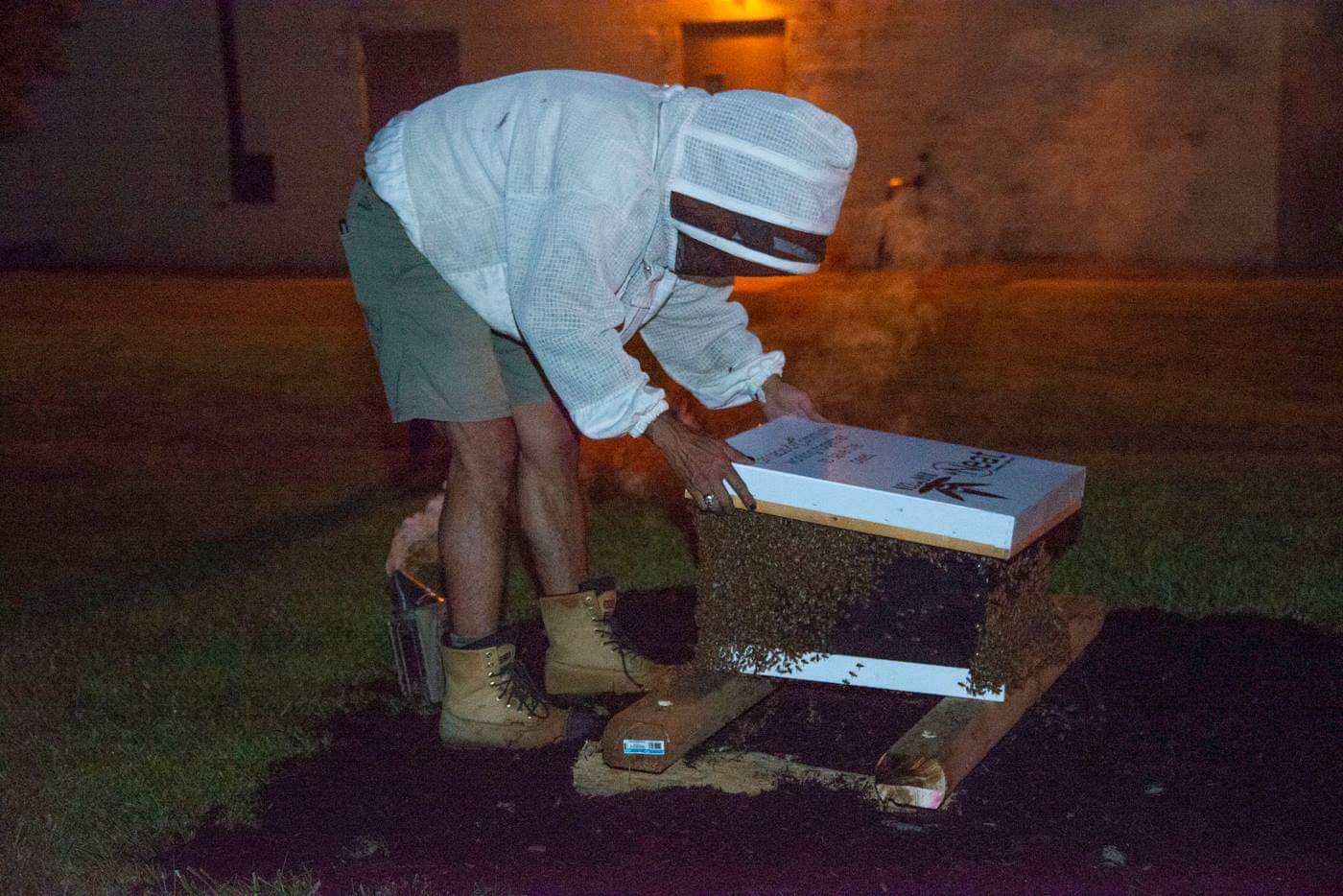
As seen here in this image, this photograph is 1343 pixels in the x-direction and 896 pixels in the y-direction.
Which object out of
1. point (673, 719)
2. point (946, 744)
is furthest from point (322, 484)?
point (946, 744)

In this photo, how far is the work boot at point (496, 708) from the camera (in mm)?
3504

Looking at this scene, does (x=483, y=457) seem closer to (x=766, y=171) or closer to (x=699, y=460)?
(x=699, y=460)

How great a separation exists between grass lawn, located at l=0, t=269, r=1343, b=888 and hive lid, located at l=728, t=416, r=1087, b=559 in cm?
132

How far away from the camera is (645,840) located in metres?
2.97

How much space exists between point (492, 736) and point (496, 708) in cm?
7

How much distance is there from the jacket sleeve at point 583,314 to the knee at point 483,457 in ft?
1.49

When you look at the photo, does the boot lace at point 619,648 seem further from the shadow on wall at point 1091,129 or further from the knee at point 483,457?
the shadow on wall at point 1091,129

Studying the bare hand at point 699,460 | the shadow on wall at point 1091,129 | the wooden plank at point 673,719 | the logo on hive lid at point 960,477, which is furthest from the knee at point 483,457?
the shadow on wall at point 1091,129

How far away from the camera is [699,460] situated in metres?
3.22

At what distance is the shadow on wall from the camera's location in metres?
13.6

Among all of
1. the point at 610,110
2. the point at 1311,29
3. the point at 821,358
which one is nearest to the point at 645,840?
the point at 610,110

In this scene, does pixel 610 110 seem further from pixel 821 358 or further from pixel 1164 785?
pixel 821 358

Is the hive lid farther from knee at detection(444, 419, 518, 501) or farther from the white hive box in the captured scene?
knee at detection(444, 419, 518, 501)

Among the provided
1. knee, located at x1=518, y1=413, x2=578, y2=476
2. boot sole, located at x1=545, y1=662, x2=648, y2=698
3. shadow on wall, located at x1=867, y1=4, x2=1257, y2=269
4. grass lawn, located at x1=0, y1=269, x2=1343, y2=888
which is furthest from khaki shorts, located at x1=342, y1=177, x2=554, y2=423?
shadow on wall, located at x1=867, y1=4, x2=1257, y2=269
